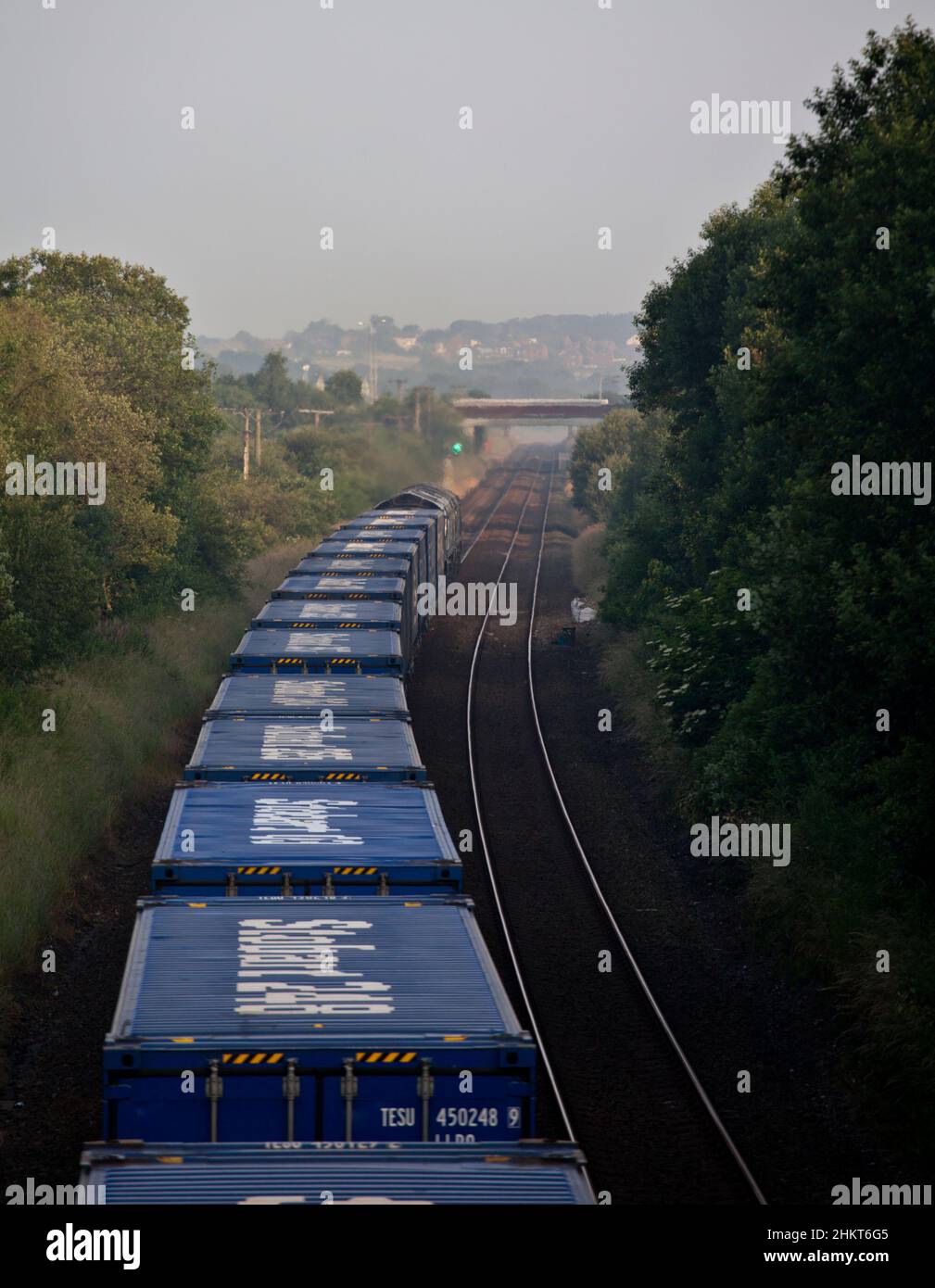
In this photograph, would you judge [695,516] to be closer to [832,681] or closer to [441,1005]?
[832,681]

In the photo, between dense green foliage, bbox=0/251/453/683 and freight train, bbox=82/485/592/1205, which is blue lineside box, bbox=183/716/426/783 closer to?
freight train, bbox=82/485/592/1205

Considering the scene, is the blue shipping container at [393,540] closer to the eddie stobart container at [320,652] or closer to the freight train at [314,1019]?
the eddie stobart container at [320,652]

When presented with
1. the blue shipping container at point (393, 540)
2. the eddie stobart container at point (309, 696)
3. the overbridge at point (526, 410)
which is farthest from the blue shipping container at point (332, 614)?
the overbridge at point (526, 410)

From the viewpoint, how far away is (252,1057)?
357 inches

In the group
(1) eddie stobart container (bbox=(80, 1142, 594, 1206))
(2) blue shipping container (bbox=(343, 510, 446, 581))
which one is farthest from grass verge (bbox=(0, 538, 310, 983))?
(2) blue shipping container (bbox=(343, 510, 446, 581))

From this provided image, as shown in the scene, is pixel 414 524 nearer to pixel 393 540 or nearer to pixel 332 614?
pixel 393 540

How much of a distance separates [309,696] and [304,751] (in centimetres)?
382

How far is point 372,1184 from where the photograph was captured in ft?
25.4

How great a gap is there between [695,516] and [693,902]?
13.7 meters

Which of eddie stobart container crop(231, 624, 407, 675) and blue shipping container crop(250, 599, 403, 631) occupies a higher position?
blue shipping container crop(250, 599, 403, 631)

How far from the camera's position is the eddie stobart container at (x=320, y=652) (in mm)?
23250

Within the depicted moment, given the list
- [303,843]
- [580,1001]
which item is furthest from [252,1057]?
[580,1001]

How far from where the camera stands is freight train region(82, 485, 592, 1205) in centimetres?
801

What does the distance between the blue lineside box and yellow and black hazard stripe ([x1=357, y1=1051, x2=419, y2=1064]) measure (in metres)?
7.25
